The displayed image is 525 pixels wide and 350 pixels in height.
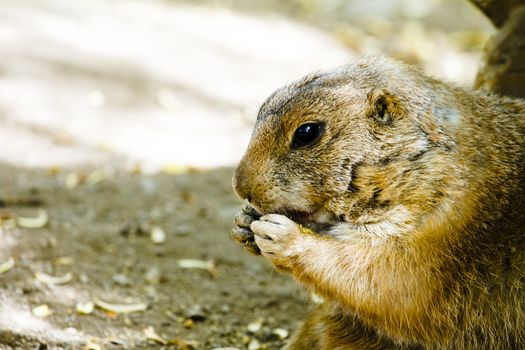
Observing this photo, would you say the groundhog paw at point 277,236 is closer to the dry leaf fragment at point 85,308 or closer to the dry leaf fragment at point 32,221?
the dry leaf fragment at point 85,308

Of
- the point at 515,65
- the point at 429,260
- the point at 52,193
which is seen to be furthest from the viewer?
the point at 52,193

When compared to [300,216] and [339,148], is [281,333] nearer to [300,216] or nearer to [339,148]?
[300,216]

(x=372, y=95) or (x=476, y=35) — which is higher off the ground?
(x=476, y=35)

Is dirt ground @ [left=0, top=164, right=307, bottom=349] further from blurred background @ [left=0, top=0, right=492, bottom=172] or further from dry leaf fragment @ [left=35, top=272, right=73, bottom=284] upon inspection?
blurred background @ [left=0, top=0, right=492, bottom=172]

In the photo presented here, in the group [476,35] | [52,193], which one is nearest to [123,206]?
[52,193]

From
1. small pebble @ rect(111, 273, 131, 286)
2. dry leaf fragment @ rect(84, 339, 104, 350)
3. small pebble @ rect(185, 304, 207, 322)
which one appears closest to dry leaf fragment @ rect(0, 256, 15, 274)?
small pebble @ rect(111, 273, 131, 286)

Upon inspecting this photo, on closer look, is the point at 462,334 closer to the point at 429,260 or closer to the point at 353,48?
the point at 429,260
